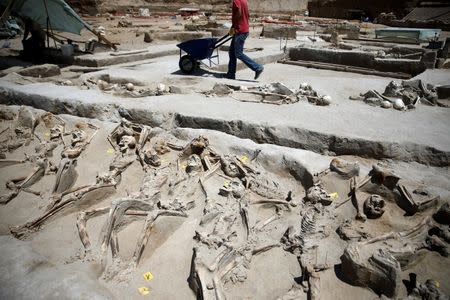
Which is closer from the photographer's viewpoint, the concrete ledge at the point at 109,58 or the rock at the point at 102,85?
the rock at the point at 102,85

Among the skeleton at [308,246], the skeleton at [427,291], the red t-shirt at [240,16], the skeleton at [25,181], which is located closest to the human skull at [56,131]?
the skeleton at [25,181]

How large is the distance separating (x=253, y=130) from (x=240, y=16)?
2.94 m

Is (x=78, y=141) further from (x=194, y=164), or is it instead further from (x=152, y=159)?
(x=194, y=164)

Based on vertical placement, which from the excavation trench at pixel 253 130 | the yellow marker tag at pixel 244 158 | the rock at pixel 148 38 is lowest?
the yellow marker tag at pixel 244 158

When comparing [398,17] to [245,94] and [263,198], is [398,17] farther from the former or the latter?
[263,198]

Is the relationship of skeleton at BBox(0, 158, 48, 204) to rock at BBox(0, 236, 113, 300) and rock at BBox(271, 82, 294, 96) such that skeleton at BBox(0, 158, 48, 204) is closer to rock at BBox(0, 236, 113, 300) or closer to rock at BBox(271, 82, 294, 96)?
rock at BBox(0, 236, 113, 300)

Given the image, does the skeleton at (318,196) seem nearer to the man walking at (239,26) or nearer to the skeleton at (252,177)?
the skeleton at (252,177)

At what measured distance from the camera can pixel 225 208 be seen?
11.1 feet

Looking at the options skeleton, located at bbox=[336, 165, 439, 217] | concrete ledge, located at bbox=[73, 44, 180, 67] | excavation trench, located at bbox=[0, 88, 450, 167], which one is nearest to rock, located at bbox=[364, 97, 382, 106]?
excavation trench, located at bbox=[0, 88, 450, 167]

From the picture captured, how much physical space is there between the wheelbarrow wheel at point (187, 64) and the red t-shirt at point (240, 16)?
1194 millimetres

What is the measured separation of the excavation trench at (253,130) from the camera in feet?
12.0

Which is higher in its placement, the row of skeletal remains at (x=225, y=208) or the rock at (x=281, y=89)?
the rock at (x=281, y=89)

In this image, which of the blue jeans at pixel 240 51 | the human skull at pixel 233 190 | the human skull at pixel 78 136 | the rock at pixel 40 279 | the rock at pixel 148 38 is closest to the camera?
the rock at pixel 40 279

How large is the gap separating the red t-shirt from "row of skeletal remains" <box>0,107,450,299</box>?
2.87 metres
